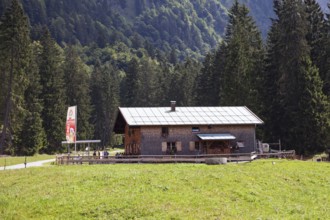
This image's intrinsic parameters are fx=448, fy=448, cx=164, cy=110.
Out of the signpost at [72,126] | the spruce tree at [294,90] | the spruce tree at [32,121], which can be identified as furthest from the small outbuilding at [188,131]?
the spruce tree at [32,121]

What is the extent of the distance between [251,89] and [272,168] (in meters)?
32.5

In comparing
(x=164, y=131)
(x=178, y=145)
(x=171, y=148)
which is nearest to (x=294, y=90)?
(x=178, y=145)

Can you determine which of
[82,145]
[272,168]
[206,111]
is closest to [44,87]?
[82,145]

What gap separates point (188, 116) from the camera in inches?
2080

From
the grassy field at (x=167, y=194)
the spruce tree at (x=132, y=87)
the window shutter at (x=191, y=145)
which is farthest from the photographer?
the spruce tree at (x=132, y=87)

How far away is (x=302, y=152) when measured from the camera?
5756 cm

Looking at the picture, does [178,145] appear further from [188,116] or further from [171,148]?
[188,116]

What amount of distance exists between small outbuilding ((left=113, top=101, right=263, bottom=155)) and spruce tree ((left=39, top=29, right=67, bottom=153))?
27.6 m

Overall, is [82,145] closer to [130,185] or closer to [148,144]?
[148,144]

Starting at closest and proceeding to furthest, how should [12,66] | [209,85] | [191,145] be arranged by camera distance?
1. [191,145]
2. [12,66]
3. [209,85]

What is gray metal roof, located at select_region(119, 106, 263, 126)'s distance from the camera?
165 feet

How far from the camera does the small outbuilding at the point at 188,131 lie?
50.1m

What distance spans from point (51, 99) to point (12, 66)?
1497cm

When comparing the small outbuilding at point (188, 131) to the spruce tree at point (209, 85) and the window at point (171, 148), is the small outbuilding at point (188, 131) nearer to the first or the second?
the window at point (171, 148)
